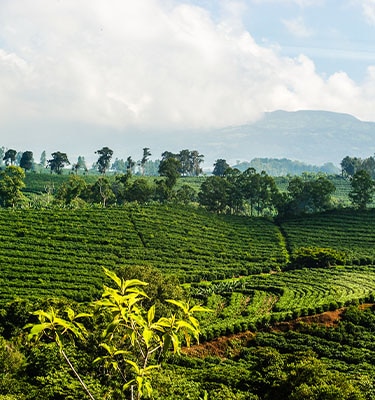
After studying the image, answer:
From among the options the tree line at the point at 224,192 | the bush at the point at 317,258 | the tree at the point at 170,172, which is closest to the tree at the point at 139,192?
the tree line at the point at 224,192

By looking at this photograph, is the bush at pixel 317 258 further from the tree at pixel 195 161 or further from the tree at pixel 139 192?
the tree at pixel 195 161

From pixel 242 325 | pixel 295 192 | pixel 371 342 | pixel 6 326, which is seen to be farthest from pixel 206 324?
pixel 295 192

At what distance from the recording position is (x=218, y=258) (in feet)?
213

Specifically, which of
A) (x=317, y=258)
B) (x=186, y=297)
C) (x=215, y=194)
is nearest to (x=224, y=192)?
(x=215, y=194)

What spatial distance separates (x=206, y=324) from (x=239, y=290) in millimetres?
13455

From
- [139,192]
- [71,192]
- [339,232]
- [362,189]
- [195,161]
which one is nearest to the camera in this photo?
[339,232]

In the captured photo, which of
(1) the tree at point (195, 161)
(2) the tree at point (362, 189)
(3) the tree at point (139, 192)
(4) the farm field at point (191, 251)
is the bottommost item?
(4) the farm field at point (191, 251)

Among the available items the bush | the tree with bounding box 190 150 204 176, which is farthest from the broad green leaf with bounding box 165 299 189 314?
the tree with bounding box 190 150 204 176

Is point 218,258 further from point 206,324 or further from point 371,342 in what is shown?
point 371,342

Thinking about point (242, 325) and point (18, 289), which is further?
point (18, 289)

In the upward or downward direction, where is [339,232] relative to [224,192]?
downward

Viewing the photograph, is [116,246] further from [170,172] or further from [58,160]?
[58,160]

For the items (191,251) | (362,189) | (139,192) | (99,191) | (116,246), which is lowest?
(191,251)

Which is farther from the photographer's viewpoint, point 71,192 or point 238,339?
point 71,192
